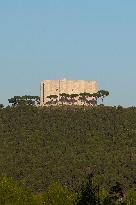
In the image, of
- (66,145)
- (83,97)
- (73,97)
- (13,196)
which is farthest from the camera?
(83,97)

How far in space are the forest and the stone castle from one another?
7.07m

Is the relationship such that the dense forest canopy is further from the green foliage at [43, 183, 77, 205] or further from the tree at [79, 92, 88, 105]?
the green foliage at [43, 183, 77, 205]

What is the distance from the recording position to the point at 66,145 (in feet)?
486

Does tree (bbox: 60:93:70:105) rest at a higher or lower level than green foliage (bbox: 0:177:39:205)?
higher

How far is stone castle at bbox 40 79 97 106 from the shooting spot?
581ft

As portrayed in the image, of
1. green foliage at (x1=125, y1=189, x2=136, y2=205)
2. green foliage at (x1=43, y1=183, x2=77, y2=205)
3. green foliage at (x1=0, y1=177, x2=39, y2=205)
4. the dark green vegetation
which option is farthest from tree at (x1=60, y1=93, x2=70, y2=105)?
green foliage at (x1=125, y1=189, x2=136, y2=205)

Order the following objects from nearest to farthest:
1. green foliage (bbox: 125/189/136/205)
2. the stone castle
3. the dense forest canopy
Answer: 1. green foliage (bbox: 125/189/136/205)
2. the dense forest canopy
3. the stone castle

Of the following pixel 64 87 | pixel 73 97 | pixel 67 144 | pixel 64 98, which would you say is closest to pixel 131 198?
pixel 67 144

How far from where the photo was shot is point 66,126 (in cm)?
15900

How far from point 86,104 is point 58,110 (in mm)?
13404

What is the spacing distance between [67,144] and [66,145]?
820 millimetres

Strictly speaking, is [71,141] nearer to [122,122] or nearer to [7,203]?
[122,122]

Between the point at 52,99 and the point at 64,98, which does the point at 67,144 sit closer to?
the point at 64,98

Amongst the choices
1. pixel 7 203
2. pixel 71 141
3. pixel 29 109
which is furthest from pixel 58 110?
pixel 7 203
